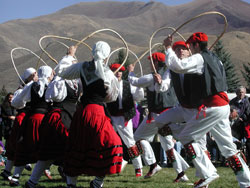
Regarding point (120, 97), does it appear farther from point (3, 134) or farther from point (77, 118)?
point (3, 134)

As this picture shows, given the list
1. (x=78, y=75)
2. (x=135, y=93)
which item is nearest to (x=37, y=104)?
(x=78, y=75)

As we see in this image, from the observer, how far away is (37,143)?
5.31 metres

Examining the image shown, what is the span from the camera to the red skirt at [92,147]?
13.7 feet

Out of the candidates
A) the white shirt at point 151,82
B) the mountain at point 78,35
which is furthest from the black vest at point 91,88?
the mountain at point 78,35

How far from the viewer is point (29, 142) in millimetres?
5391

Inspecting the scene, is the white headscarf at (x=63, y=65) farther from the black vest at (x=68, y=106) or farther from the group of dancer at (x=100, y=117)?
the black vest at (x=68, y=106)

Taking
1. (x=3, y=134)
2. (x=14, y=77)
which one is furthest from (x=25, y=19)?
(x=3, y=134)

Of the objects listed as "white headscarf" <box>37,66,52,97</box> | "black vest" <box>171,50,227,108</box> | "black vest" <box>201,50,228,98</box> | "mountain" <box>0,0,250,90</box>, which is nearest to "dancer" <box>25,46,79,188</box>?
"white headscarf" <box>37,66,52,97</box>

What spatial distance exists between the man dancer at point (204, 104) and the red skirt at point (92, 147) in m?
1.00

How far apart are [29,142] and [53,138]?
600 mm

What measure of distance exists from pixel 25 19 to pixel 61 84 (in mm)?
197166

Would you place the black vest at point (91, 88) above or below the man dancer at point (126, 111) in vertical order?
above

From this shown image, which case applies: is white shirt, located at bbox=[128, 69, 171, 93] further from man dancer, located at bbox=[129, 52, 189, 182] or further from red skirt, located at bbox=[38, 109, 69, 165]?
red skirt, located at bbox=[38, 109, 69, 165]

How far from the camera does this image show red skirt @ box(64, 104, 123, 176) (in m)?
4.18
